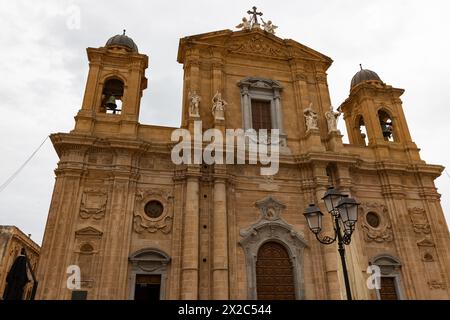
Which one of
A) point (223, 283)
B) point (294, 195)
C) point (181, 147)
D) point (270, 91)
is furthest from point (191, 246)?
point (270, 91)

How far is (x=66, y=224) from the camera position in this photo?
1302cm

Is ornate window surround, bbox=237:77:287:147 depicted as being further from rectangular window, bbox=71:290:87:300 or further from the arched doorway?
rectangular window, bbox=71:290:87:300

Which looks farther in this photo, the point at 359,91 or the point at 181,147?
the point at 359,91

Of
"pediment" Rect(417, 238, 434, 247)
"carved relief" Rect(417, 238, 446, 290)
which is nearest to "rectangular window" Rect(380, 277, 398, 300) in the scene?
"carved relief" Rect(417, 238, 446, 290)

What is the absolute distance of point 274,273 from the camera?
Result: 1412 cm

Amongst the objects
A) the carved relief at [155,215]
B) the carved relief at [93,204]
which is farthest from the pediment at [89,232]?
the carved relief at [155,215]

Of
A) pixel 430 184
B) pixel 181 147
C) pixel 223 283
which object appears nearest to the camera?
pixel 223 283

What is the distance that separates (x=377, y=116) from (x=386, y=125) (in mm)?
1053

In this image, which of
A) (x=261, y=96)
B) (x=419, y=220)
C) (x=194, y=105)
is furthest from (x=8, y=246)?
(x=419, y=220)

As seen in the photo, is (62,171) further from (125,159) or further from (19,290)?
(19,290)

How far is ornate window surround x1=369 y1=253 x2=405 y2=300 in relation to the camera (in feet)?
49.1

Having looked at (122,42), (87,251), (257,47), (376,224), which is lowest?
(87,251)

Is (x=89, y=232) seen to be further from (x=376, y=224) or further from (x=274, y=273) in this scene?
(x=376, y=224)

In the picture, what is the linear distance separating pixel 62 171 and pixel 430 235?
16.0 m
